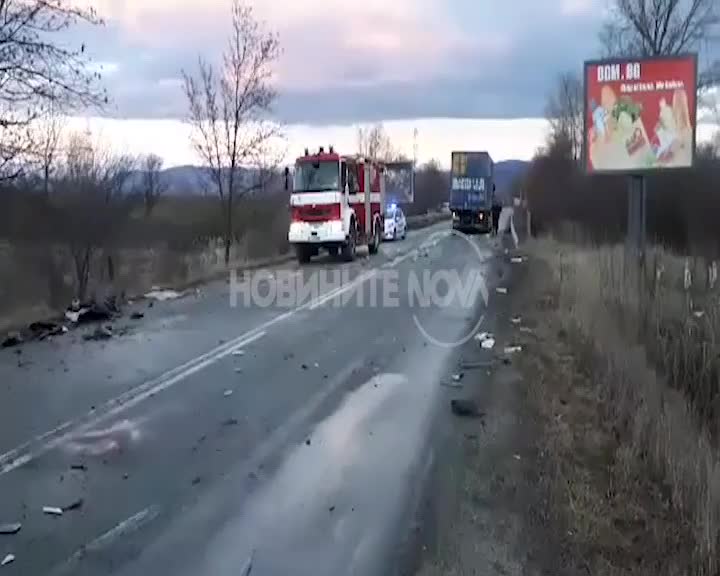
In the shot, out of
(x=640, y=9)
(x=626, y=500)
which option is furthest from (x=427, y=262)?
(x=640, y=9)

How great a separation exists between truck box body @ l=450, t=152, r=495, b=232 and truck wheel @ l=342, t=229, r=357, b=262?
23554mm

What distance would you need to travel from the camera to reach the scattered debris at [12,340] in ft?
41.7

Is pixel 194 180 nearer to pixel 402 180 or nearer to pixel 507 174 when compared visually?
pixel 402 180

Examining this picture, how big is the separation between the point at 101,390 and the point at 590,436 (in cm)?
525

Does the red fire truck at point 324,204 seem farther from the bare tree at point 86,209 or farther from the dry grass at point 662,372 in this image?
the dry grass at point 662,372

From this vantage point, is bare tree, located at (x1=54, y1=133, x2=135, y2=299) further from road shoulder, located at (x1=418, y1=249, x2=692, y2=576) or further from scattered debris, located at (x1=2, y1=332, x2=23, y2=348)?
road shoulder, located at (x1=418, y1=249, x2=692, y2=576)

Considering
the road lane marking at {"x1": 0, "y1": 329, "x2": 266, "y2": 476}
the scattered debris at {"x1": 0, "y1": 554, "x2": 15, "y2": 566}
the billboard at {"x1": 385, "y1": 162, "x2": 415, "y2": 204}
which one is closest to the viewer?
the scattered debris at {"x1": 0, "y1": 554, "x2": 15, "y2": 566}

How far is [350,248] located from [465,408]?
70.3 ft

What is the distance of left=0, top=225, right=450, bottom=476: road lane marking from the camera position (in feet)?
23.1

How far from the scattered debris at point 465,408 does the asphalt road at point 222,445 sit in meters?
0.14

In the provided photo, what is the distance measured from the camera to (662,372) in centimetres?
A: 957

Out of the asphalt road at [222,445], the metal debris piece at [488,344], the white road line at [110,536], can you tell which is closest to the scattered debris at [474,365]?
the asphalt road at [222,445]

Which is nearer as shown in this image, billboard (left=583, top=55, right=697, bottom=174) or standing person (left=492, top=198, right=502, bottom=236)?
billboard (left=583, top=55, right=697, bottom=174)

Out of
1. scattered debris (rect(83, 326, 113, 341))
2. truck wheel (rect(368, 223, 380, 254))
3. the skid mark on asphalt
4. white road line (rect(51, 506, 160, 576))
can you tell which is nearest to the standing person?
truck wheel (rect(368, 223, 380, 254))
